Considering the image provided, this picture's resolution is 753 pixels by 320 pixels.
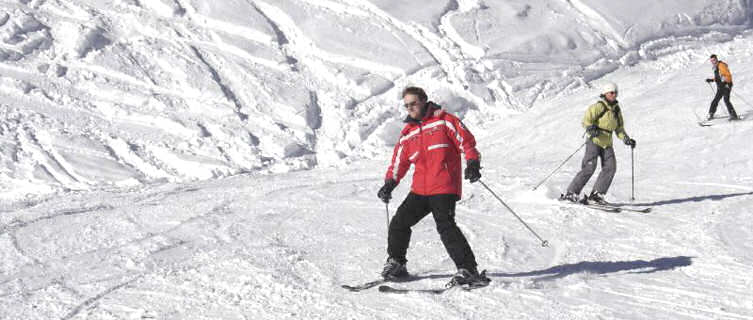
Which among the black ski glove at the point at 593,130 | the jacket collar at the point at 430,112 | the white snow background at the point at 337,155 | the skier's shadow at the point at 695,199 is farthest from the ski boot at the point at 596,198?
the jacket collar at the point at 430,112

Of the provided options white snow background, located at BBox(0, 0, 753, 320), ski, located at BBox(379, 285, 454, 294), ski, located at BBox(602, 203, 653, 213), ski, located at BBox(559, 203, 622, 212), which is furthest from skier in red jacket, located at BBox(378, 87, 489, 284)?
ski, located at BBox(602, 203, 653, 213)

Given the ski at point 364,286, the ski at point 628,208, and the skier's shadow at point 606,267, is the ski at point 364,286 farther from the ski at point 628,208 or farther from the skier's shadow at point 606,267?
the ski at point 628,208

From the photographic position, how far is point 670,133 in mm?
14820

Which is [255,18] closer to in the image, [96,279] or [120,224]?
[120,224]

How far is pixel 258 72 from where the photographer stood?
1912 cm

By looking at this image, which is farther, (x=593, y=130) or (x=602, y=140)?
(x=602, y=140)

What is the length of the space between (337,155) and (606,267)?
10657mm

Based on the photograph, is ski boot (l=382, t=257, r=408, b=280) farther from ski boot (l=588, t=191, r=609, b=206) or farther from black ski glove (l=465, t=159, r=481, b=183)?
ski boot (l=588, t=191, r=609, b=206)

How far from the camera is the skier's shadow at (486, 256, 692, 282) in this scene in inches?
239

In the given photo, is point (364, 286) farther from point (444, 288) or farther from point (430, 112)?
point (430, 112)

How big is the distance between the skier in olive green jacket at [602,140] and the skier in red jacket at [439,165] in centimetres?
440

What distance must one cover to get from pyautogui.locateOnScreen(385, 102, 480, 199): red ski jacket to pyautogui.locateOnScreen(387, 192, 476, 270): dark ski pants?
0.24 feet

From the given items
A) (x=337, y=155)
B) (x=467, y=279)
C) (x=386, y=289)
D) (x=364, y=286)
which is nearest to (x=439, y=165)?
(x=467, y=279)

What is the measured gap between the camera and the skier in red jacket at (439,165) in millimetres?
5277
